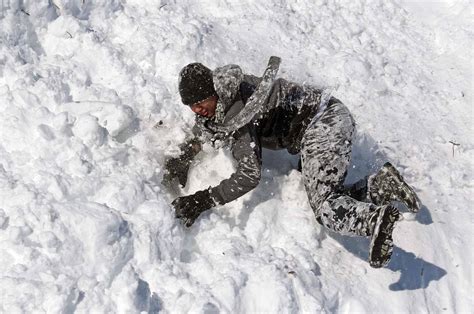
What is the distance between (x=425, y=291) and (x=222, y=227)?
1319 mm

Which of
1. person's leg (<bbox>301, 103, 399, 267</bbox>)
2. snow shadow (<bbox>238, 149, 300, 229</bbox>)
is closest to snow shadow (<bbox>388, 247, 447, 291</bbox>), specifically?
person's leg (<bbox>301, 103, 399, 267</bbox>)

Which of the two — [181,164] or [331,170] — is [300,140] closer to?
[331,170]

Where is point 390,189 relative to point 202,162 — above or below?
above

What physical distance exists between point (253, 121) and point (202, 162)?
591 millimetres

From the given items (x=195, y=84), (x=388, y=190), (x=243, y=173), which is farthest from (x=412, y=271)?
(x=195, y=84)

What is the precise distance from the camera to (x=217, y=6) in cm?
583

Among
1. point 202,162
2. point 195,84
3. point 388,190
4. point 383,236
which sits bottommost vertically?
point 202,162

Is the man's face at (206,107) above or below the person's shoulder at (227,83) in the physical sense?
below

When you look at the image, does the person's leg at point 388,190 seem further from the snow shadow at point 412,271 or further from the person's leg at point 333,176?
the snow shadow at point 412,271

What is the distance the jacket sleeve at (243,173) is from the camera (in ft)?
12.9

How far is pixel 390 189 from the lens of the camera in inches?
166

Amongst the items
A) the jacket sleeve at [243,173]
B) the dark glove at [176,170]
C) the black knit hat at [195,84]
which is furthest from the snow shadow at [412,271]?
the black knit hat at [195,84]

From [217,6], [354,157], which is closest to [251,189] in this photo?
[354,157]

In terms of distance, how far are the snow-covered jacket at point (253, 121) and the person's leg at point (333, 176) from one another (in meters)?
0.13
